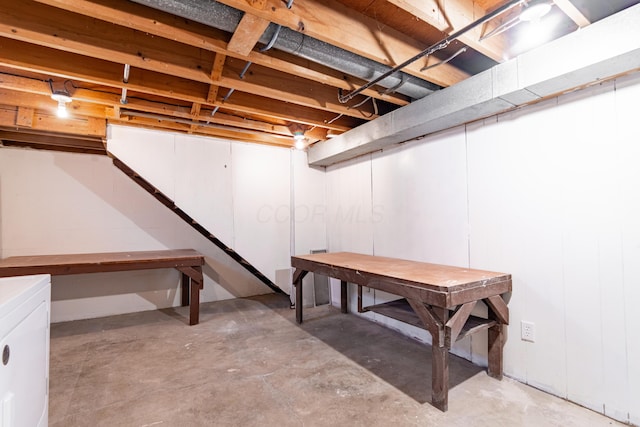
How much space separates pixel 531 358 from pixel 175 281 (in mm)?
4221

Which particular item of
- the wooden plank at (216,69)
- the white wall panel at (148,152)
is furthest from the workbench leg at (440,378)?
the white wall panel at (148,152)

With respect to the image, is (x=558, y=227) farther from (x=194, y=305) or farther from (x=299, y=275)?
(x=194, y=305)

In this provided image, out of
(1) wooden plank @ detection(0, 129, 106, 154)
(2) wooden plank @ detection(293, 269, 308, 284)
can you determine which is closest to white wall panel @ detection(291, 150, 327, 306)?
(2) wooden plank @ detection(293, 269, 308, 284)

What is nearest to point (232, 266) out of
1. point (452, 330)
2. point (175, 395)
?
point (175, 395)

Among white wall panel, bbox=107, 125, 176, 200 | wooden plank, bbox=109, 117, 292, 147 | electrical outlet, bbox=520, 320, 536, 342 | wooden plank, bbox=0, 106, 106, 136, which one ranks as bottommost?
electrical outlet, bbox=520, 320, 536, 342

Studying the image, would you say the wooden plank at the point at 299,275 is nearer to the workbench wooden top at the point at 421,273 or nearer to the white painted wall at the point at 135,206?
the workbench wooden top at the point at 421,273

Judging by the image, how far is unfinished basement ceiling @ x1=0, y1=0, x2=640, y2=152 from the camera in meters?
1.63

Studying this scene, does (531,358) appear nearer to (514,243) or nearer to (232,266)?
(514,243)

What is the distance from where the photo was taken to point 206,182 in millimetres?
3912

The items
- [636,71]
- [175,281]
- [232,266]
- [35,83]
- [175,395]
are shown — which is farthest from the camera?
[232,266]

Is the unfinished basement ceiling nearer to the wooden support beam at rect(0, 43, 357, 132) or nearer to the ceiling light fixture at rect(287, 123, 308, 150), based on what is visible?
the wooden support beam at rect(0, 43, 357, 132)

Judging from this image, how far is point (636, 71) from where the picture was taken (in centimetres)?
175

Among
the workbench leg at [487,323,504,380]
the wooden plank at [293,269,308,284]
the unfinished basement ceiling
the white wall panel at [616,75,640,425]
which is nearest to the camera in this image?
the unfinished basement ceiling

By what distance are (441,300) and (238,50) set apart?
1.99 metres
